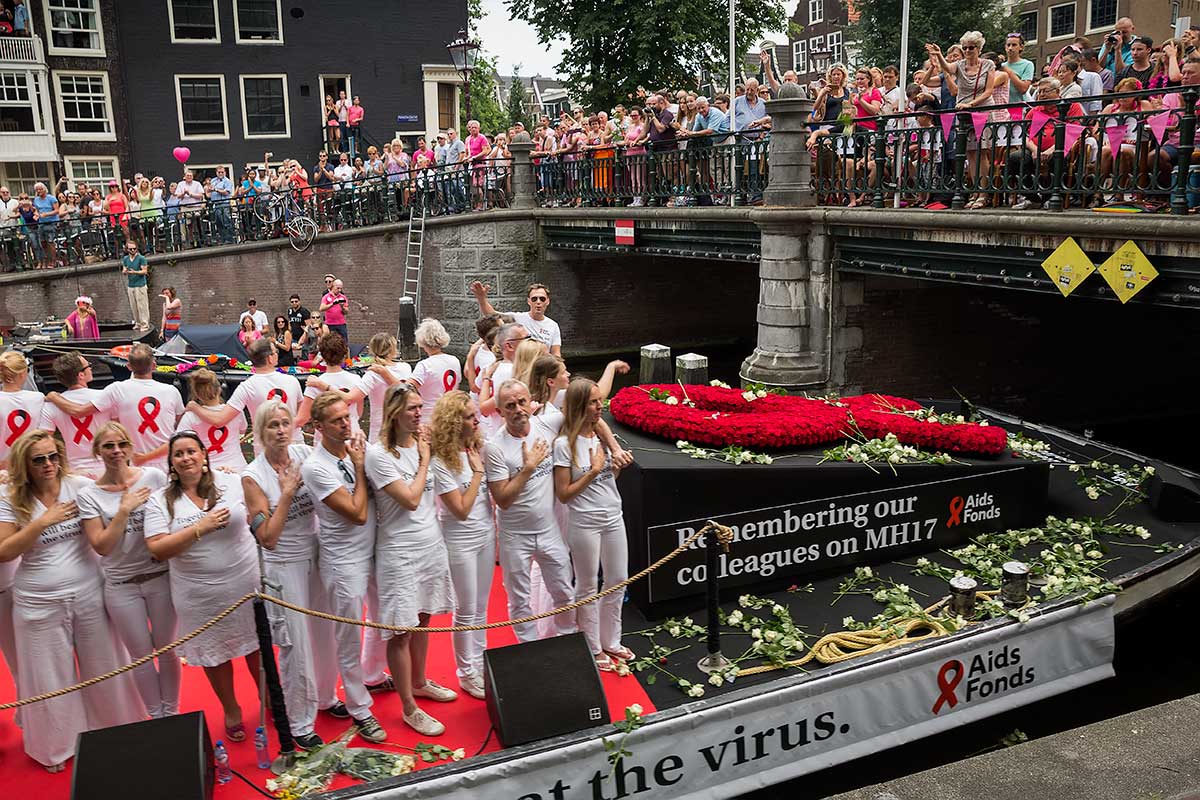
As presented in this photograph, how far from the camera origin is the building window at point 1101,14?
36.2m

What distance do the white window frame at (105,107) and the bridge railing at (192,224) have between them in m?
9.46

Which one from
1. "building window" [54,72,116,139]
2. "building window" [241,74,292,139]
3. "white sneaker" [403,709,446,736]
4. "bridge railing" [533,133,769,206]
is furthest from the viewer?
"building window" [241,74,292,139]

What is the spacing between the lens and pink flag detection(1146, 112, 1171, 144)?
330 inches

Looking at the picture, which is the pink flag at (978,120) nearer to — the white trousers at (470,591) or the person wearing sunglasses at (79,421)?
the white trousers at (470,591)

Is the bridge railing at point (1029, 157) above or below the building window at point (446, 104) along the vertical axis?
below

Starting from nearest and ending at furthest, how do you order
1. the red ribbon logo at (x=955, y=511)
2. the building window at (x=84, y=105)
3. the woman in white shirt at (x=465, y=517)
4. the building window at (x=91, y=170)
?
1. the woman in white shirt at (x=465, y=517)
2. the red ribbon logo at (x=955, y=511)
3. the building window at (x=84, y=105)
4. the building window at (x=91, y=170)

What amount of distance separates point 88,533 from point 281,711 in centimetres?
136

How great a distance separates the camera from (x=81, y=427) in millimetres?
8242

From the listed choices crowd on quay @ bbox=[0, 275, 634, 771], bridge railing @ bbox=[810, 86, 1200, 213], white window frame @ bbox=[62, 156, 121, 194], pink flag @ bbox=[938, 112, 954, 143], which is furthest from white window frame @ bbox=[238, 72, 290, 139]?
crowd on quay @ bbox=[0, 275, 634, 771]

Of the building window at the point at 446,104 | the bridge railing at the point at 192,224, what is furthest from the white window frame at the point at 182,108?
the bridge railing at the point at 192,224

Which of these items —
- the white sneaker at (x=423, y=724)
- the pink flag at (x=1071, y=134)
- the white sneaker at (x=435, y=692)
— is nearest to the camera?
the white sneaker at (x=423, y=724)

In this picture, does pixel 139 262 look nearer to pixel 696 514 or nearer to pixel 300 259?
pixel 300 259

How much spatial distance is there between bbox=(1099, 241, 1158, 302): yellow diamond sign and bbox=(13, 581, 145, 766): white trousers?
8.41 metres

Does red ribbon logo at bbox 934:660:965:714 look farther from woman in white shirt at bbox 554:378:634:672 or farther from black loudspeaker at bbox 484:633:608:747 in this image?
black loudspeaker at bbox 484:633:608:747
